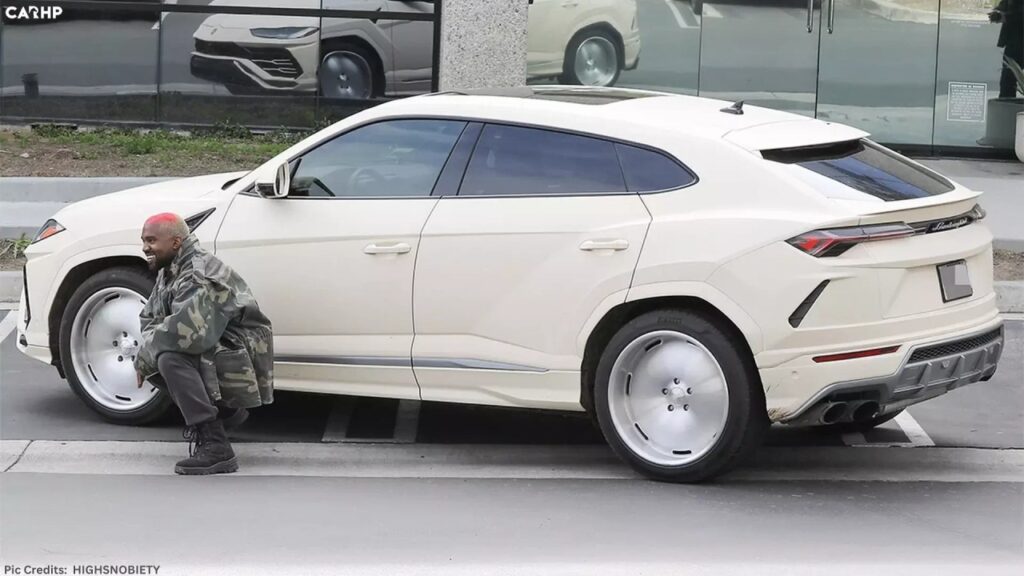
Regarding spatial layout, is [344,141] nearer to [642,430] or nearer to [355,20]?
[642,430]

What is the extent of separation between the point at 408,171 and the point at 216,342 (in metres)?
1.23

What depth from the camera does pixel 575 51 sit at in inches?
662

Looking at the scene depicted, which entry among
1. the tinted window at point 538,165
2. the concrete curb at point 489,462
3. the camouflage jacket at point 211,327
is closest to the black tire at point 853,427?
the concrete curb at point 489,462

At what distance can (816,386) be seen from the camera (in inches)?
243

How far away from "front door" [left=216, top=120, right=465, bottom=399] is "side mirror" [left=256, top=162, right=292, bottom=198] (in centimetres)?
6

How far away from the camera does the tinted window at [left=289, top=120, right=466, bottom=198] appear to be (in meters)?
7.02

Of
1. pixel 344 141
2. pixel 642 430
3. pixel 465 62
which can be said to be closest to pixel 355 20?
pixel 465 62

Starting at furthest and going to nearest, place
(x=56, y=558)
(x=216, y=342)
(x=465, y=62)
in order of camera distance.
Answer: (x=465, y=62) → (x=216, y=342) → (x=56, y=558)

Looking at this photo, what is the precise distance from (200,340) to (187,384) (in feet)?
0.70

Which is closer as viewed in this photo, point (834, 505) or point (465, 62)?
point (834, 505)

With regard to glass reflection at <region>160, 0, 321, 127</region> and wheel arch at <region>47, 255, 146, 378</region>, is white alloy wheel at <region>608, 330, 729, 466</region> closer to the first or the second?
wheel arch at <region>47, 255, 146, 378</region>

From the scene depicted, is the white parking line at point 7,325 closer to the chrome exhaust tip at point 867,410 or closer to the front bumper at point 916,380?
the front bumper at point 916,380

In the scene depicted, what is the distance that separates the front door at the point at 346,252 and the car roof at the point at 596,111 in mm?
115

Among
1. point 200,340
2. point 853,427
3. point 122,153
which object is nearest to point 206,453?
point 200,340
